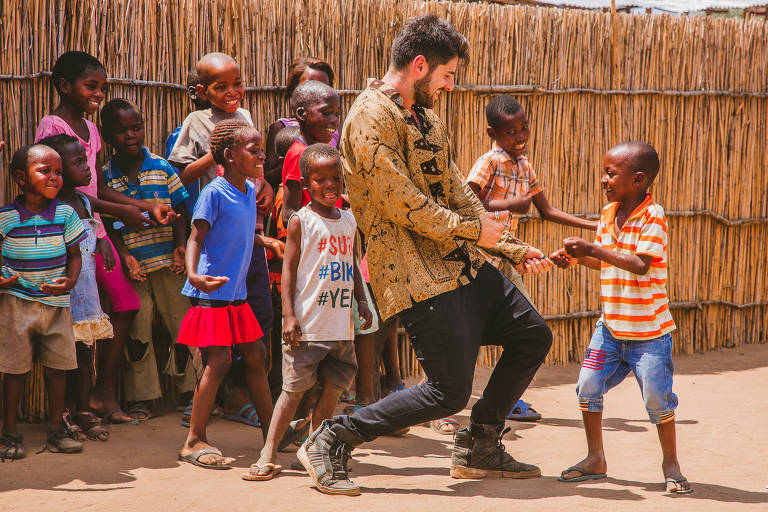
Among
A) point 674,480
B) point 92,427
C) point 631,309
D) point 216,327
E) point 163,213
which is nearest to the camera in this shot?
point 674,480

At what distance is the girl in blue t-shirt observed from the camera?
434cm

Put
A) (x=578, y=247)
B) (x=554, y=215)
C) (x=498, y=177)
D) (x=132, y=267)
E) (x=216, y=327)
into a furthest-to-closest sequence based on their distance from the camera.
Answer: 1. (x=554, y=215)
2. (x=498, y=177)
3. (x=132, y=267)
4. (x=216, y=327)
5. (x=578, y=247)

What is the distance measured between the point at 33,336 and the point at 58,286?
0.34 meters

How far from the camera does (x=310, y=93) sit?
203 inches

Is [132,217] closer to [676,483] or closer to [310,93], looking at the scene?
[310,93]

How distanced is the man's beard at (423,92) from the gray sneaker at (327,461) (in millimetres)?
1538

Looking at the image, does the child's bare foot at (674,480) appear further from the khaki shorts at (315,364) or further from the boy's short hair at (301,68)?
the boy's short hair at (301,68)

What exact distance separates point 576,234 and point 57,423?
4.44m

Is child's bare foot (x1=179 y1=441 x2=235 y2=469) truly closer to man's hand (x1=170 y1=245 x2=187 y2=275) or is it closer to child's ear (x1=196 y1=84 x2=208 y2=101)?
man's hand (x1=170 y1=245 x2=187 y2=275)

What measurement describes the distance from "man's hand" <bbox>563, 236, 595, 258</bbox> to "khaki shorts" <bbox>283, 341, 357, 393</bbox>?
1.20 m

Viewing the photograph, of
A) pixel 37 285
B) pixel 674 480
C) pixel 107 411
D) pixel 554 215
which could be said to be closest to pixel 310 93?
pixel 554 215

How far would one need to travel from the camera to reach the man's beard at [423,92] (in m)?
3.80

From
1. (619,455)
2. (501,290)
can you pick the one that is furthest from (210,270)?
(619,455)

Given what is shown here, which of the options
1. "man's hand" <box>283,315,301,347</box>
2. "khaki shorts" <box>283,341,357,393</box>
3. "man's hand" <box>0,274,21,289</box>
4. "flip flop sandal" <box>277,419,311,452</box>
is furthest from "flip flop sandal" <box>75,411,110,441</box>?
"man's hand" <box>283,315,301,347</box>
